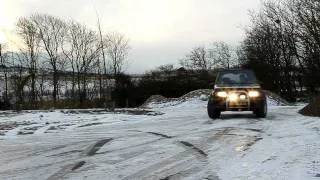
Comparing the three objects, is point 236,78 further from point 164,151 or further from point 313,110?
point 164,151

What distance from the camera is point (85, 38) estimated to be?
6931 centimetres

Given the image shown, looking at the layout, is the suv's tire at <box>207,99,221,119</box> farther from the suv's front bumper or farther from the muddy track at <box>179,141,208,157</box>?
the muddy track at <box>179,141,208,157</box>

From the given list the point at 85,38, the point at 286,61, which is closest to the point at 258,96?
the point at 286,61

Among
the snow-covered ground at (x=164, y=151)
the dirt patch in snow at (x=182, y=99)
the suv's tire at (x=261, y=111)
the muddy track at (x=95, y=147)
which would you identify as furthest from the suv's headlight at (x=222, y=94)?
the dirt patch in snow at (x=182, y=99)

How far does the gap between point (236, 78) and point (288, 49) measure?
3819cm

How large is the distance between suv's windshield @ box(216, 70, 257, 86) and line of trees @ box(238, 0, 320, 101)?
80.5ft

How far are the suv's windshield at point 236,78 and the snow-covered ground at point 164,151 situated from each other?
2.48m

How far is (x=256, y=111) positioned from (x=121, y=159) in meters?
10.4

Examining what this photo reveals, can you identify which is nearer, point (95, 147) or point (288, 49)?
point (95, 147)

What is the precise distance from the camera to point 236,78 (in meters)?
21.4

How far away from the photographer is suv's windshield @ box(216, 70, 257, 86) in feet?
Answer: 69.4

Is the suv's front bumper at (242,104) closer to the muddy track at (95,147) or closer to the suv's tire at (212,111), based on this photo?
the suv's tire at (212,111)

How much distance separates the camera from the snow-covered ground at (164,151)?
952cm

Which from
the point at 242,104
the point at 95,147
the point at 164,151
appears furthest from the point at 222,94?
the point at 164,151
